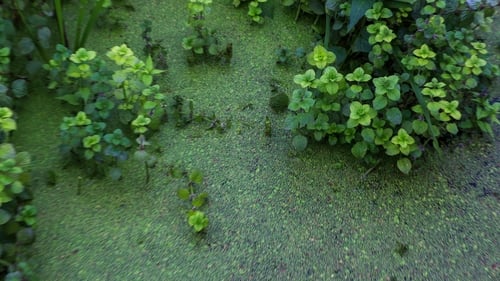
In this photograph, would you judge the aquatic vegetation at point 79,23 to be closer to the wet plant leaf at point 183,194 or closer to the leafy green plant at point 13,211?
the leafy green plant at point 13,211

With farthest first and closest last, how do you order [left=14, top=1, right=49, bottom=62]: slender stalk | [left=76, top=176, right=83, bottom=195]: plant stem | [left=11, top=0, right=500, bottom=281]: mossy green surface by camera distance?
[left=14, top=1, right=49, bottom=62]: slender stalk → [left=76, top=176, right=83, bottom=195]: plant stem → [left=11, top=0, right=500, bottom=281]: mossy green surface

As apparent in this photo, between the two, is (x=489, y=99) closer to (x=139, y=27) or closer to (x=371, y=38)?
(x=371, y=38)

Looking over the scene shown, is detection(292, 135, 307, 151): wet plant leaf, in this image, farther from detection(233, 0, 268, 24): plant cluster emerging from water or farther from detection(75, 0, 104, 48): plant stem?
detection(75, 0, 104, 48): plant stem

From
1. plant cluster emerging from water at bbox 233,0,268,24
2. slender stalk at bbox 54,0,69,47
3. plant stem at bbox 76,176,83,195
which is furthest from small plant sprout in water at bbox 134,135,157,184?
plant cluster emerging from water at bbox 233,0,268,24

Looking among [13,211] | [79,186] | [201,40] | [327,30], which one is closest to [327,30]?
[327,30]

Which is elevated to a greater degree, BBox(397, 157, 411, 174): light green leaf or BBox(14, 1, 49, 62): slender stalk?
BBox(14, 1, 49, 62): slender stalk

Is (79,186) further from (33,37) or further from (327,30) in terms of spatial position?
(327,30)
